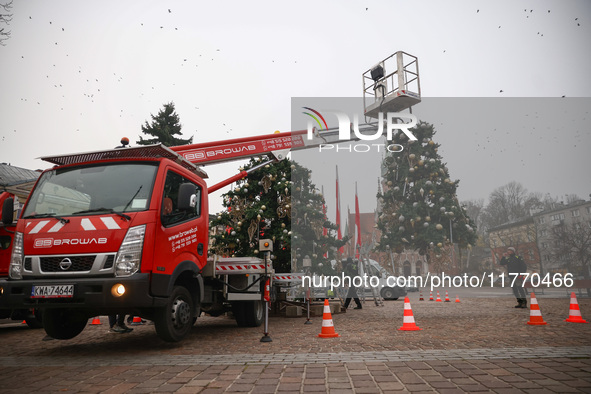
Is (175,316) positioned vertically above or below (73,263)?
below

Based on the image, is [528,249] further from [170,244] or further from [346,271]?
[170,244]

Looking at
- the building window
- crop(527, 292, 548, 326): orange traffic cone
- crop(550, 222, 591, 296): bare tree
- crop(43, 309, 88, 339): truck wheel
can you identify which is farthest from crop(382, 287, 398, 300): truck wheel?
crop(43, 309, 88, 339): truck wheel

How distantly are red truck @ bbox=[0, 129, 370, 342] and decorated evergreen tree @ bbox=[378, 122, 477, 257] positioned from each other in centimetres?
620

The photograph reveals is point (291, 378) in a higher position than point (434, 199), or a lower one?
A: lower

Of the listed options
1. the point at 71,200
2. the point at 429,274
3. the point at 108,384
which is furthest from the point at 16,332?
the point at 429,274

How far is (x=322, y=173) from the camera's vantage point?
1183 cm

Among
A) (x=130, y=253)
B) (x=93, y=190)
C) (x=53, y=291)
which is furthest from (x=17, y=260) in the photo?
(x=130, y=253)

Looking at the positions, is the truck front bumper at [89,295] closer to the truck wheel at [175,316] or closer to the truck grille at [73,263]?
the truck grille at [73,263]

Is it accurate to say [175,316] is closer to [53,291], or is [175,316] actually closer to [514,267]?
[53,291]

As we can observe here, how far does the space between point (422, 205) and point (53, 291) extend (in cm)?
915

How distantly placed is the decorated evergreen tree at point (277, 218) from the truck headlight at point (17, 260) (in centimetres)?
631

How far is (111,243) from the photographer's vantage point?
5.22m

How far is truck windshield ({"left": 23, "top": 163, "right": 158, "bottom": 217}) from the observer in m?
5.66

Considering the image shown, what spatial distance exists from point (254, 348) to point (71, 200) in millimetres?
3417
